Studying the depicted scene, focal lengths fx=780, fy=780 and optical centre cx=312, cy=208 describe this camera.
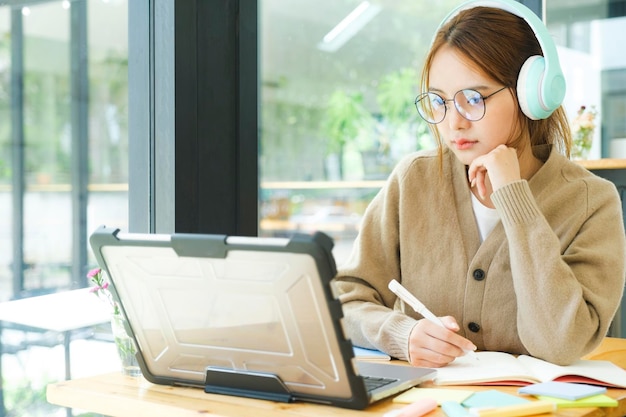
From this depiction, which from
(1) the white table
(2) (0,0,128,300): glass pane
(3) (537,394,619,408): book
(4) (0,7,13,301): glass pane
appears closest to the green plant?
(2) (0,0,128,300): glass pane

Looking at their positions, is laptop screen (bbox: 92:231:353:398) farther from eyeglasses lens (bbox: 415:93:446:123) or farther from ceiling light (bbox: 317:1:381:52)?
ceiling light (bbox: 317:1:381:52)

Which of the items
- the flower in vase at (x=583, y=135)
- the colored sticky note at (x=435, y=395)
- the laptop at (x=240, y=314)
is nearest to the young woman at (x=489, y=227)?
the colored sticky note at (x=435, y=395)

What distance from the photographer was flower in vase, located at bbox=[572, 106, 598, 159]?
3148 mm

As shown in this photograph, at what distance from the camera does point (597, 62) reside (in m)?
3.54

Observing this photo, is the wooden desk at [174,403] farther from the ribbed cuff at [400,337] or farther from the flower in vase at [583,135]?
the flower in vase at [583,135]

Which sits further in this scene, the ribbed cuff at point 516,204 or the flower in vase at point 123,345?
the ribbed cuff at point 516,204

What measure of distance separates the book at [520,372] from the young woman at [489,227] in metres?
0.03

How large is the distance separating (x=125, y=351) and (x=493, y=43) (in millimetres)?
858

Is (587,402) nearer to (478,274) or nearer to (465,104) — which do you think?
(478,274)

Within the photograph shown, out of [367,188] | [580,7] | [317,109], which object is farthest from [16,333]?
[580,7]

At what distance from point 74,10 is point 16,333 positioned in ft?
1.94

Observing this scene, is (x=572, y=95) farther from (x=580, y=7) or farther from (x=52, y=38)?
(x=52, y=38)

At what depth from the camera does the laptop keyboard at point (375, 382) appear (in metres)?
1.03

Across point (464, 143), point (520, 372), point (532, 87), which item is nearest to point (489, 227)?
point (464, 143)
